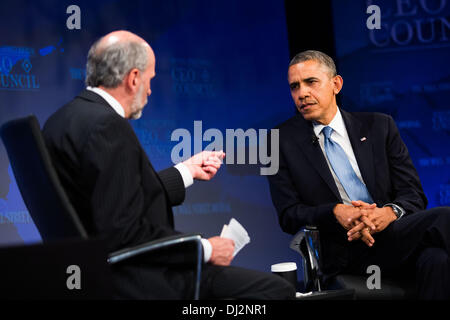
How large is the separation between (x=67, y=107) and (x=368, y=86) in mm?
3086

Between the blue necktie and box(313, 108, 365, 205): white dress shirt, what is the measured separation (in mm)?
21

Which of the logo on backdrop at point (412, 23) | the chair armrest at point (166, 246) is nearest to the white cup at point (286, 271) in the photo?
the chair armrest at point (166, 246)

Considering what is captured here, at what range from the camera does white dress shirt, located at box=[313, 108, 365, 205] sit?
3.02m

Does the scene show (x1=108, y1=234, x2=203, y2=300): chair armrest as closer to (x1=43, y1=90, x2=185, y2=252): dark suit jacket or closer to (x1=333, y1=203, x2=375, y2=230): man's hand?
(x1=43, y1=90, x2=185, y2=252): dark suit jacket

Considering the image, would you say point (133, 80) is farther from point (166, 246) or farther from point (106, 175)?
point (166, 246)

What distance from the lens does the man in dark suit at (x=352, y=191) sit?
103 inches

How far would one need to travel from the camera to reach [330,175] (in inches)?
117

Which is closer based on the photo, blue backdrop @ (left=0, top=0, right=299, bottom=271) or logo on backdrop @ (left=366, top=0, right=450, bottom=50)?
blue backdrop @ (left=0, top=0, right=299, bottom=271)

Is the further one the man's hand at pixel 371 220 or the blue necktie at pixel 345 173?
the blue necktie at pixel 345 173

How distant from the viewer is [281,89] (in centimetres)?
478

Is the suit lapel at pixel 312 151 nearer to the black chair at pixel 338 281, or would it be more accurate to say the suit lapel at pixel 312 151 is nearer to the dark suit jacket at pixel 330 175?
the dark suit jacket at pixel 330 175

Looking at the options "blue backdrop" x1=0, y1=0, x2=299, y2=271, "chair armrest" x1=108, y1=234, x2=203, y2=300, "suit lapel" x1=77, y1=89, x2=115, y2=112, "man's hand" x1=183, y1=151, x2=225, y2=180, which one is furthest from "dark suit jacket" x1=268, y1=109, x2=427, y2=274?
"blue backdrop" x1=0, y1=0, x2=299, y2=271

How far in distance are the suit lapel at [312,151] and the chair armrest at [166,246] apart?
1277 millimetres
